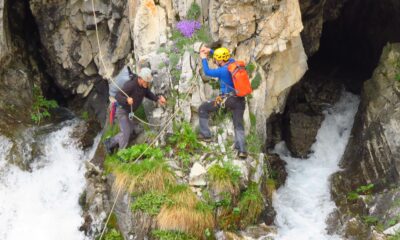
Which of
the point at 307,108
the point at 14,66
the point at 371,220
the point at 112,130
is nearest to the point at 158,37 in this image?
the point at 112,130

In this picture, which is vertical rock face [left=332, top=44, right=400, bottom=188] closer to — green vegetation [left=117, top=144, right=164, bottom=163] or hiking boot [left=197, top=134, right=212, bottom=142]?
hiking boot [left=197, top=134, right=212, bottom=142]

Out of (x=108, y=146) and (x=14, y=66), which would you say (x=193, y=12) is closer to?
(x=108, y=146)

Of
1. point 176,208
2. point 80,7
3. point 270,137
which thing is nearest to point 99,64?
point 80,7

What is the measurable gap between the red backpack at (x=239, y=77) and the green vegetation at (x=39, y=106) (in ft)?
23.9

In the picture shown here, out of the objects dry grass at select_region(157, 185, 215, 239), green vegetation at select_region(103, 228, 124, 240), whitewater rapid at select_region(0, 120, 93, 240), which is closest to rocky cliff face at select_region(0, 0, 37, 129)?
whitewater rapid at select_region(0, 120, 93, 240)

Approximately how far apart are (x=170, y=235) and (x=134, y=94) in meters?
3.41

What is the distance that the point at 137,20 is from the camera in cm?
1312

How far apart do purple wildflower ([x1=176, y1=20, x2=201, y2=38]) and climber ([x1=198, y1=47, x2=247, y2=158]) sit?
151 cm

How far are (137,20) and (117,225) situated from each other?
17.5 feet

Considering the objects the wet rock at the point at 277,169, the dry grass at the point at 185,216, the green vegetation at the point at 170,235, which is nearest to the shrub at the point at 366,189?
the wet rock at the point at 277,169

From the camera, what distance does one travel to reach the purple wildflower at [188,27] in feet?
42.4

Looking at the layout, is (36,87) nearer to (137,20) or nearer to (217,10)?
(137,20)

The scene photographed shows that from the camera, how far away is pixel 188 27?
12.9 m

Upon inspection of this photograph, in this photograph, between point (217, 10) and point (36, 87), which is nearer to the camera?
point (217, 10)
